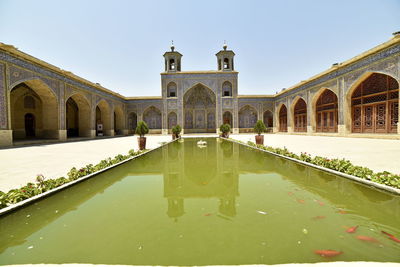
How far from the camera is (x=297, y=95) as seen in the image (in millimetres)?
20234

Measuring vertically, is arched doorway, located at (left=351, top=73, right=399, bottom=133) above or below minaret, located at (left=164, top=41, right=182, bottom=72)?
below

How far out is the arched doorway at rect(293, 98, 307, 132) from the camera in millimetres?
19984

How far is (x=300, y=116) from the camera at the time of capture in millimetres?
20719

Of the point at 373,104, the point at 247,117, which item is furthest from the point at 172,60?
the point at 373,104

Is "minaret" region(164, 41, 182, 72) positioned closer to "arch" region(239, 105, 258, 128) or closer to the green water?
"arch" region(239, 105, 258, 128)

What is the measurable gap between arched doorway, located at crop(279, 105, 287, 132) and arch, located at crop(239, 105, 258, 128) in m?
3.20

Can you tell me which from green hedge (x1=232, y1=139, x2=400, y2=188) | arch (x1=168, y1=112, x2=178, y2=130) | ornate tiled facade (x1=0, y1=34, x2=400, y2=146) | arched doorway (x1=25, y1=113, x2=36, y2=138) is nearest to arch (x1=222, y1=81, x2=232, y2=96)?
ornate tiled facade (x1=0, y1=34, x2=400, y2=146)

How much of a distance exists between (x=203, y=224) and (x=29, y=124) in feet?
71.5

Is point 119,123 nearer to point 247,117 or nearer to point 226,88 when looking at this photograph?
point 226,88

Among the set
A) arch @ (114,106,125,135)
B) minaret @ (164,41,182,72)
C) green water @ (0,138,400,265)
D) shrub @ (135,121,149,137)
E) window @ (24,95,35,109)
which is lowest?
green water @ (0,138,400,265)

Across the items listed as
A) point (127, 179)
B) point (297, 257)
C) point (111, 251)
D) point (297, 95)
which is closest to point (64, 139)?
point (127, 179)

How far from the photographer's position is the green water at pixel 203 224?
4.95 ft

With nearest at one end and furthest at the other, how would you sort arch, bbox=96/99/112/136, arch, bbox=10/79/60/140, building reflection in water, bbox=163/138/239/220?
building reflection in water, bbox=163/138/239/220
arch, bbox=10/79/60/140
arch, bbox=96/99/112/136

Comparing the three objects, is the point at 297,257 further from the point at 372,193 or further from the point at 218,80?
the point at 218,80
